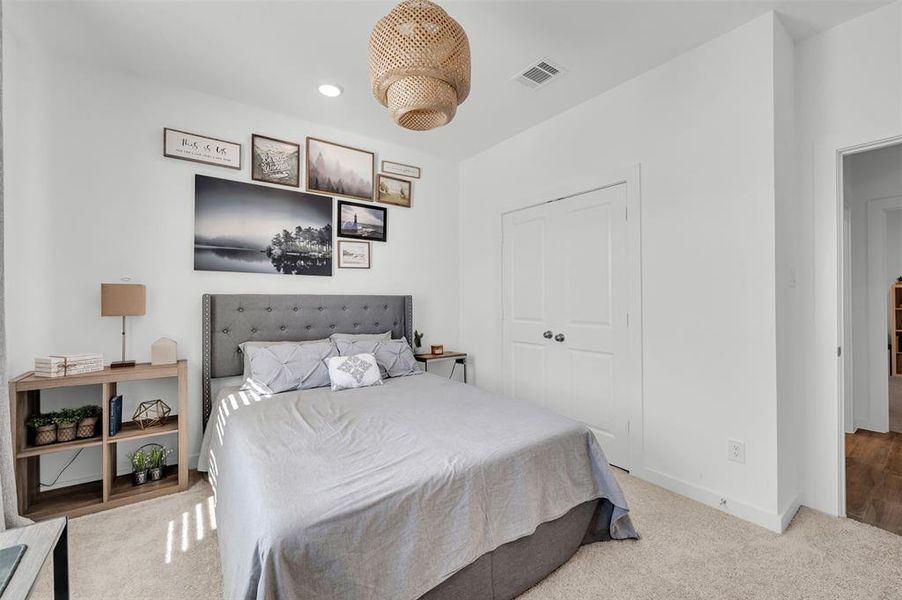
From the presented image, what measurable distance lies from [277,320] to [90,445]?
4.16 ft

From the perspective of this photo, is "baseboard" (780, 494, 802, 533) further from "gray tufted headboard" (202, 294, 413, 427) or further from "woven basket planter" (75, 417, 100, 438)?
"woven basket planter" (75, 417, 100, 438)

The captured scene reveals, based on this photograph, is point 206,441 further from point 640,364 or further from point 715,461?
point 715,461

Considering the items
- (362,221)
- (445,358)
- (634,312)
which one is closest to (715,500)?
(634,312)

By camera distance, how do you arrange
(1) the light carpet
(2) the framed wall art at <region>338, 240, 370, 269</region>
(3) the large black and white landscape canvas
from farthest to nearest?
(2) the framed wall art at <region>338, 240, 370, 269</region>
(3) the large black and white landscape canvas
(1) the light carpet

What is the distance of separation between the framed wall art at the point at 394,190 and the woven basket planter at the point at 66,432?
8.69 ft

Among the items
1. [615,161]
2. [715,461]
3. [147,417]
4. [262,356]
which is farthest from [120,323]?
[715,461]

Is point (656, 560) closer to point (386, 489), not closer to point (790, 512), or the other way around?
point (790, 512)

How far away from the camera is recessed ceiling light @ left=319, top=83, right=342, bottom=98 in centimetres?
278

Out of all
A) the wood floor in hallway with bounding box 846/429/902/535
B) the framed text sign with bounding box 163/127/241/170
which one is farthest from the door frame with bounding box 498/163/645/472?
the framed text sign with bounding box 163/127/241/170

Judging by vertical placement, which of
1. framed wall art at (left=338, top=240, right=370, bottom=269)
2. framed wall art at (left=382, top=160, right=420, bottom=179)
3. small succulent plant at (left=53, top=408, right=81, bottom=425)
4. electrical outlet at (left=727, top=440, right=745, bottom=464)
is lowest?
electrical outlet at (left=727, top=440, right=745, bottom=464)

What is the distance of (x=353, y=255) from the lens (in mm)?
3568

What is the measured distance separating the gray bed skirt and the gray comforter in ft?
0.21

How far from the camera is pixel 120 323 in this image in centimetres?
261

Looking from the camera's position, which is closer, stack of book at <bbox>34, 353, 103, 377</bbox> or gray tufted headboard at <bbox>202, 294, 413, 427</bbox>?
stack of book at <bbox>34, 353, 103, 377</bbox>
